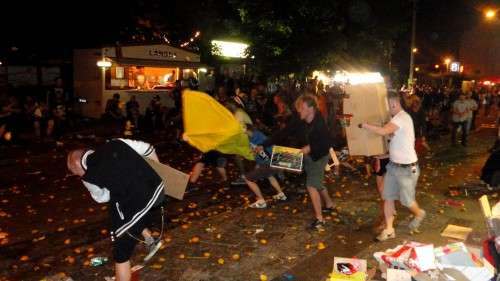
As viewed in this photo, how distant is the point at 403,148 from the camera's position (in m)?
5.95

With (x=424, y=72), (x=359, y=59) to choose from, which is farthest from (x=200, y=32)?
(x=424, y=72)

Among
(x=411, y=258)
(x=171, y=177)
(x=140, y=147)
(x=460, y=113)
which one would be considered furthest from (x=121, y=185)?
(x=460, y=113)

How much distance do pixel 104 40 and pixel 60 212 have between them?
16.8m

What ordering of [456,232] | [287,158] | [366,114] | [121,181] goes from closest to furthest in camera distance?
[121,181] → [366,114] → [456,232] → [287,158]

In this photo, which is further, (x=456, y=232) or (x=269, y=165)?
(x=269, y=165)

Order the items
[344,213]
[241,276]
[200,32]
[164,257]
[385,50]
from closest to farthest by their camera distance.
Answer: [241,276], [164,257], [344,213], [385,50], [200,32]

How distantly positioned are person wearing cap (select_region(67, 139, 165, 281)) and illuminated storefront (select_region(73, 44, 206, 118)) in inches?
635

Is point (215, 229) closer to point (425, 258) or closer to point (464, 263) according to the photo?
point (425, 258)

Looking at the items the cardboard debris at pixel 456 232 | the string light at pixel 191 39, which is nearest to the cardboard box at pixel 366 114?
the cardboard debris at pixel 456 232

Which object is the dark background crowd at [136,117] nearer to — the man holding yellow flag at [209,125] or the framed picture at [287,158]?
the man holding yellow flag at [209,125]

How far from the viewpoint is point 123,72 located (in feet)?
68.6

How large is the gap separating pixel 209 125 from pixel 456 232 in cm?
399

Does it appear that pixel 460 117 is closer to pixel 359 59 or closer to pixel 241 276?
pixel 359 59

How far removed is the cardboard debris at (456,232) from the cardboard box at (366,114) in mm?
1458
